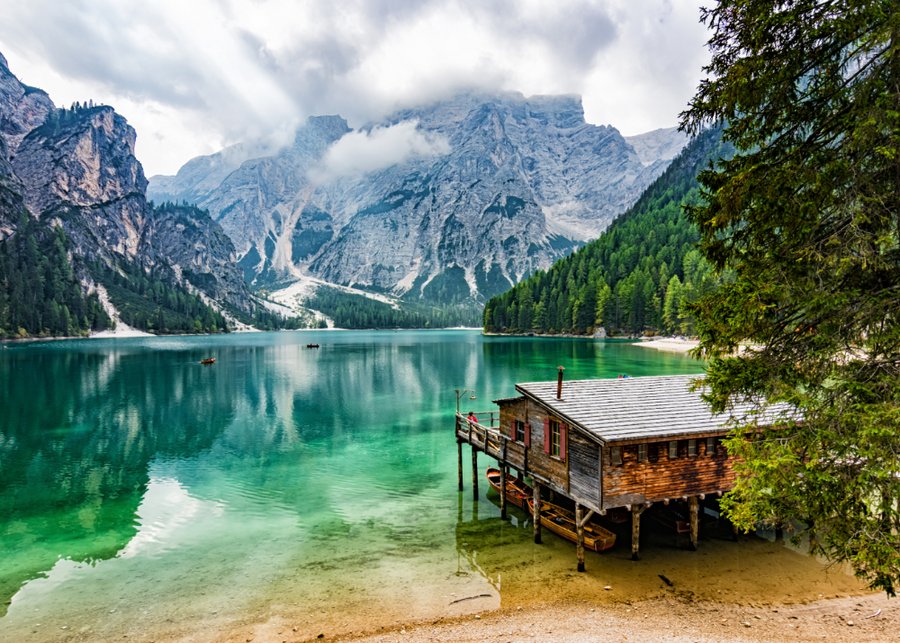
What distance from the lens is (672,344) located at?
445ft

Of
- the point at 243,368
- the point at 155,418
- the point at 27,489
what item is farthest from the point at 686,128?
the point at 243,368

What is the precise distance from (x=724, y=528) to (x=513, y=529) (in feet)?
31.6

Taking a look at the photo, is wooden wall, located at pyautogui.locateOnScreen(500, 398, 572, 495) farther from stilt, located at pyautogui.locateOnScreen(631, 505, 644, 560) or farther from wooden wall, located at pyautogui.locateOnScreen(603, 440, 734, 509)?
stilt, located at pyautogui.locateOnScreen(631, 505, 644, 560)

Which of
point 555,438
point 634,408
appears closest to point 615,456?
point 634,408

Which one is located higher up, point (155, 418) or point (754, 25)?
point (754, 25)

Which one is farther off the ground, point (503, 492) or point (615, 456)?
point (615, 456)

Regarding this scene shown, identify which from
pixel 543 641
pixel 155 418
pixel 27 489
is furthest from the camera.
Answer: pixel 155 418

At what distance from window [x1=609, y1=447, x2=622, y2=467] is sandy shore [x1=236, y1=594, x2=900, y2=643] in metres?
4.62

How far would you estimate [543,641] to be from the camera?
15133 millimetres

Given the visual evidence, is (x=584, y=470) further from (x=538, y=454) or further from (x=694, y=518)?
(x=694, y=518)

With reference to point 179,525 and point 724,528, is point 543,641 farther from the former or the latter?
point 179,525

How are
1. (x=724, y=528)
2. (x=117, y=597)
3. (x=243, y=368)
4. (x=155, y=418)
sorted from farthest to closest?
(x=243, y=368) < (x=155, y=418) < (x=724, y=528) < (x=117, y=597)

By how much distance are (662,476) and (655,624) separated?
5.61 m

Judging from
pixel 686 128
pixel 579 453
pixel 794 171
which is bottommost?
pixel 579 453
